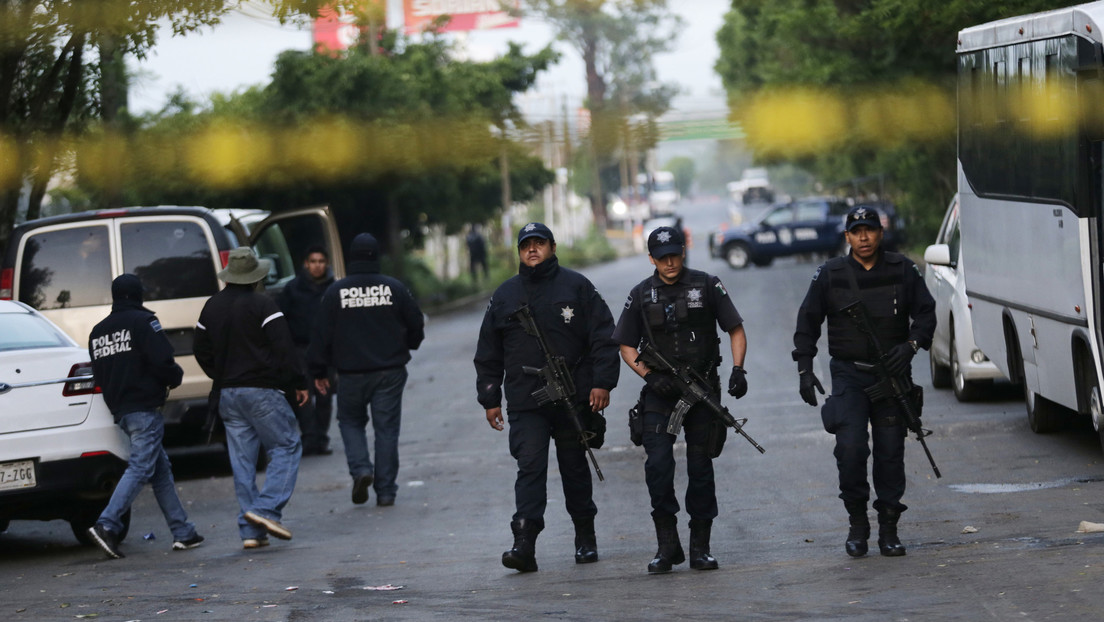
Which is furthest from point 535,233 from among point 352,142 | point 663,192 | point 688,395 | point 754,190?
point 663,192

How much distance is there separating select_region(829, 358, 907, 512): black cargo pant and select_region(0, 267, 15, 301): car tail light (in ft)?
24.9

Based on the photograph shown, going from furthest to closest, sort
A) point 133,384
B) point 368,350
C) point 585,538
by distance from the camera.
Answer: point 368,350, point 133,384, point 585,538

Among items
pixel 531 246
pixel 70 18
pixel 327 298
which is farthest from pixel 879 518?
pixel 70 18

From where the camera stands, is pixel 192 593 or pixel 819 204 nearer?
pixel 192 593

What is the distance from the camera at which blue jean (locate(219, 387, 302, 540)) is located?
9992mm

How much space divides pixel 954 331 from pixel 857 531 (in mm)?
6497

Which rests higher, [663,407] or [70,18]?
[70,18]

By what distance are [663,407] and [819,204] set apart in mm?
31986

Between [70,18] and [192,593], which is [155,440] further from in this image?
[70,18]

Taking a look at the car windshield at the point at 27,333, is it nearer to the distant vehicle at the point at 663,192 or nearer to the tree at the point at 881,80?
the tree at the point at 881,80

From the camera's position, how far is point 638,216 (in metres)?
93.2

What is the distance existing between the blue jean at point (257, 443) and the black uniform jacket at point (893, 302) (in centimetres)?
353

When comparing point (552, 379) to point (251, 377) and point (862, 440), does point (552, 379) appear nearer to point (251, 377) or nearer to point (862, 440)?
point (862, 440)

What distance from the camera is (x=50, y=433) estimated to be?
9.76 meters
